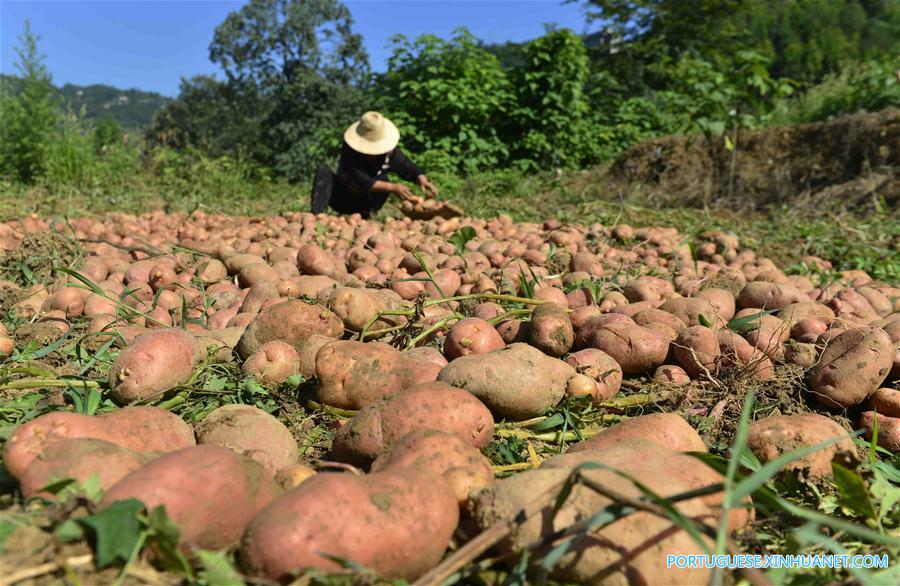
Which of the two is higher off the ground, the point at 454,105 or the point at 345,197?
the point at 454,105

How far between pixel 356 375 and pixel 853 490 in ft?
4.34

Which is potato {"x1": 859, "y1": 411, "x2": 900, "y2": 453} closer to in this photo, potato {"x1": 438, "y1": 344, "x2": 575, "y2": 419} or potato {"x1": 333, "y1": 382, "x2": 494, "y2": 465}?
potato {"x1": 438, "y1": 344, "x2": 575, "y2": 419}

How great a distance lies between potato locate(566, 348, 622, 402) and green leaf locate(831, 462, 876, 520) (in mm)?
737

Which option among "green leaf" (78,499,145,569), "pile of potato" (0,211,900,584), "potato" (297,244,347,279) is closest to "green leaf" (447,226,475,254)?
"pile of potato" (0,211,900,584)

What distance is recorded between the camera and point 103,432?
A: 1.39 metres

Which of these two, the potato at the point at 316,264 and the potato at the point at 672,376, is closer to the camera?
the potato at the point at 672,376

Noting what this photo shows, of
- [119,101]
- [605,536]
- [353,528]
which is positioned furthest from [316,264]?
[119,101]

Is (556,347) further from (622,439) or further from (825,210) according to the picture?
(825,210)

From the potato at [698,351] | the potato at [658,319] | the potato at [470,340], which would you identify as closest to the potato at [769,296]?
the potato at [658,319]

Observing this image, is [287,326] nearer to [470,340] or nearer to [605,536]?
[470,340]

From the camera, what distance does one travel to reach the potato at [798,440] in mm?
1579

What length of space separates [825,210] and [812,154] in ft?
6.68

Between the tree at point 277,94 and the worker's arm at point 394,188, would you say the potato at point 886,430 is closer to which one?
the worker's arm at point 394,188

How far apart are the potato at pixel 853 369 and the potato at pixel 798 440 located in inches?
13.3
